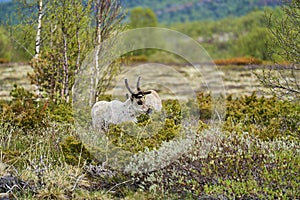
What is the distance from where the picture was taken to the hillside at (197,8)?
232 feet

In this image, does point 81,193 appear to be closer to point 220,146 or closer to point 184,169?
point 184,169

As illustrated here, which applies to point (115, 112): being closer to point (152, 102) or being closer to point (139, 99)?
point (139, 99)

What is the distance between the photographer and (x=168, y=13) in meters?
93.6

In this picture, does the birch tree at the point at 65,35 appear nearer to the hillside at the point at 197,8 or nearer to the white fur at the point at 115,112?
the white fur at the point at 115,112

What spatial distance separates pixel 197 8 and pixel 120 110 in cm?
8277

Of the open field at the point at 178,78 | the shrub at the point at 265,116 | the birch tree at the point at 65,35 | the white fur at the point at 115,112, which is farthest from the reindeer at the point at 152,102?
the open field at the point at 178,78

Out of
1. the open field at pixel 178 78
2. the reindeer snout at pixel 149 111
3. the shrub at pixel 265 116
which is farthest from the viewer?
the open field at pixel 178 78

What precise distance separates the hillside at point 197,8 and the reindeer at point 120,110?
61.5m

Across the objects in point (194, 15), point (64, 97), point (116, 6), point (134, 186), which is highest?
point (194, 15)

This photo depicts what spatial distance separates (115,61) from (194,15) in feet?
255

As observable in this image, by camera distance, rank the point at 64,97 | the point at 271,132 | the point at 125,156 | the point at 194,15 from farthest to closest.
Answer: the point at 194,15, the point at 64,97, the point at 271,132, the point at 125,156

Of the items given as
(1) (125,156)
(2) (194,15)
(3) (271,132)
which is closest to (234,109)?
(3) (271,132)

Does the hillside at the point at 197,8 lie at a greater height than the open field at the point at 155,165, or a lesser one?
greater

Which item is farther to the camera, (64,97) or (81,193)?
(64,97)
